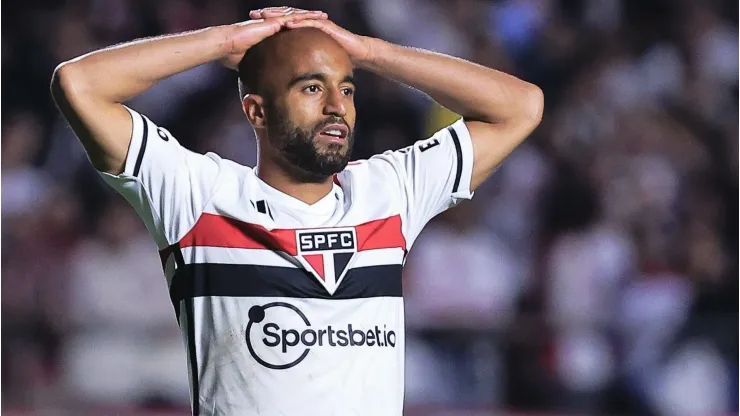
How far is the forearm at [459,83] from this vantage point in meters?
4.05

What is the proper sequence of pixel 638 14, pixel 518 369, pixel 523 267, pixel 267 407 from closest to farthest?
pixel 267 407
pixel 518 369
pixel 523 267
pixel 638 14

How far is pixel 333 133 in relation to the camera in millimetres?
3826

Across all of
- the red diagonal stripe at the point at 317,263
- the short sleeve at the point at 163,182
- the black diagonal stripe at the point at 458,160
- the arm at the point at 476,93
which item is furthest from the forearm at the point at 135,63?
the black diagonal stripe at the point at 458,160

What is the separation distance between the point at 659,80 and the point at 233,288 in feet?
22.2

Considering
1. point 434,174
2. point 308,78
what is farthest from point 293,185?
point 434,174

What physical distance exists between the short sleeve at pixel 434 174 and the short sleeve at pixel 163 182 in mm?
675

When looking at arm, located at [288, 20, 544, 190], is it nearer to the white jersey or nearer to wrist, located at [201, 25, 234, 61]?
wrist, located at [201, 25, 234, 61]

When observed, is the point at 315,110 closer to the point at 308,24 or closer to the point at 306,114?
the point at 306,114

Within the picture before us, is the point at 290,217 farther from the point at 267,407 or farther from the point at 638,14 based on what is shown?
the point at 638,14

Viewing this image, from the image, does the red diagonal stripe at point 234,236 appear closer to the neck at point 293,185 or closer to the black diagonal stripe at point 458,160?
the neck at point 293,185

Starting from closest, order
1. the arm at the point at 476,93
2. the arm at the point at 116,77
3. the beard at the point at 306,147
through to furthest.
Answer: the arm at the point at 116,77
the beard at the point at 306,147
the arm at the point at 476,93

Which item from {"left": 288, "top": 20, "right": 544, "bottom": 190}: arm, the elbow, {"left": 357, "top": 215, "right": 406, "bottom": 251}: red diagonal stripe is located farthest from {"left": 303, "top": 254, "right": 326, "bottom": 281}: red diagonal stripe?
the elbow

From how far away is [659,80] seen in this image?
9820mm

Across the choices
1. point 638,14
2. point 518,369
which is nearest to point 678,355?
point 518,369
